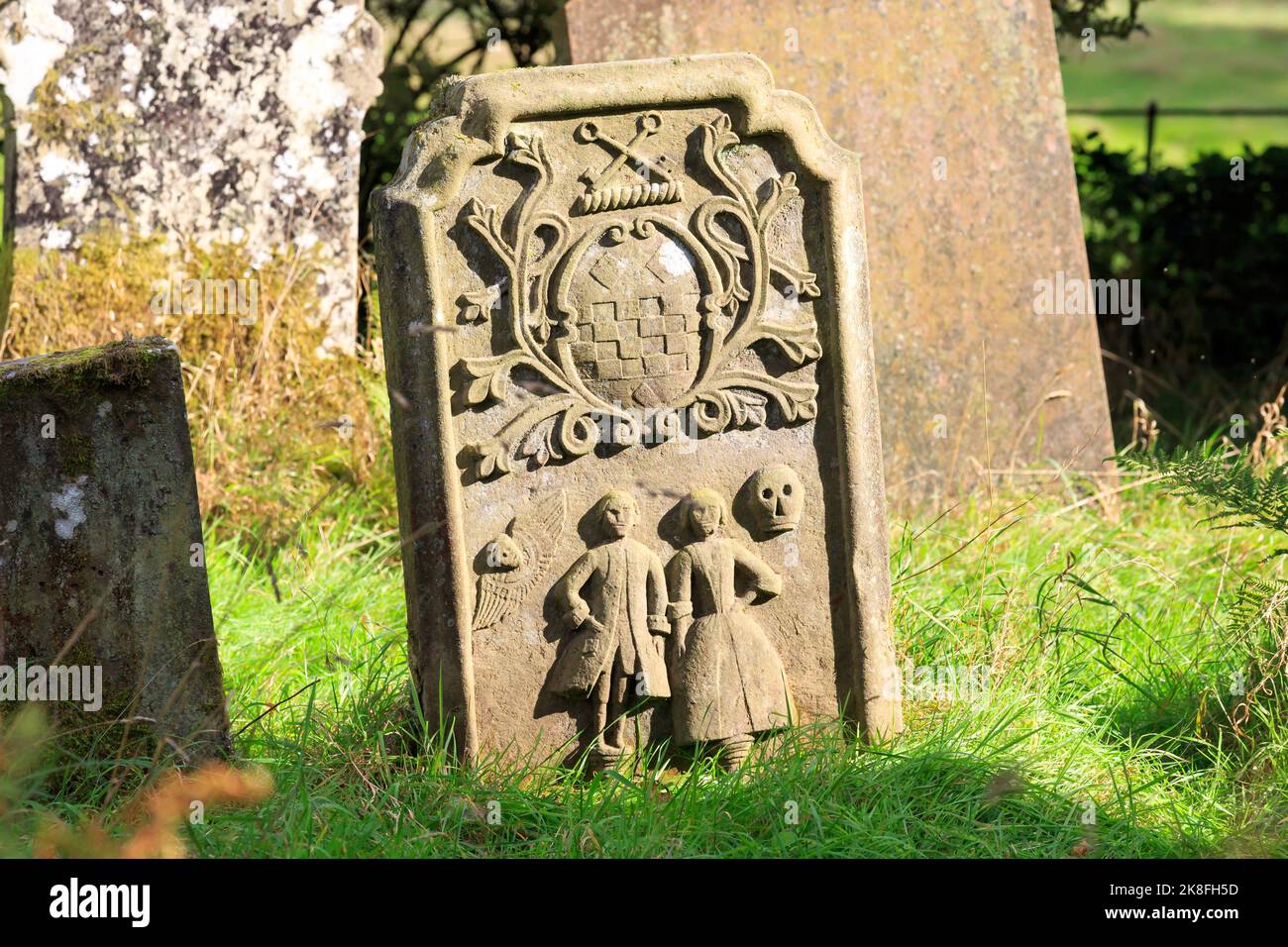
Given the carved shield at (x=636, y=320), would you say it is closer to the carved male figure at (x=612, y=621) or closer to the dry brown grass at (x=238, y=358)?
the carved male figure at (x=612, y=621)

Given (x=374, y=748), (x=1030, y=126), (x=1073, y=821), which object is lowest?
(x=1073, y=821)

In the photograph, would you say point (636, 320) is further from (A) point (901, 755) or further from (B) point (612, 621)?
(A) point (901, 755)

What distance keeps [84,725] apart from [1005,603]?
219cm

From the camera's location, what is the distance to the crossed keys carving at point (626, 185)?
3.13m

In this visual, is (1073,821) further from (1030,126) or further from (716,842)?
(1030,126)

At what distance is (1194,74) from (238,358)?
54.4 feet

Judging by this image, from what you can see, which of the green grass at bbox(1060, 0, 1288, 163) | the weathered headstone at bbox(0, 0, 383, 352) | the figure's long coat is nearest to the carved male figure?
the figure's long coat

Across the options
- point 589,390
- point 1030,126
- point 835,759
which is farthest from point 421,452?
point 1030,126

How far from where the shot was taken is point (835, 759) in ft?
10.3

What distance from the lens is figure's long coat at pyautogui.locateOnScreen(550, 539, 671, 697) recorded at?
3164 millimetres

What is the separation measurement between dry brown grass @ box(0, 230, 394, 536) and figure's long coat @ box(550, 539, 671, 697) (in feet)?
4.96

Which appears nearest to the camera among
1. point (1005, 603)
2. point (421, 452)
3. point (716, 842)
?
point (716, 842)

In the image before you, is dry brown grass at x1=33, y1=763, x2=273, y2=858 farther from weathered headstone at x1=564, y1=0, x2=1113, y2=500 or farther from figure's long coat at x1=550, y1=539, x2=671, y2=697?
weathered headstone at x1=564, y1=0, x2=1113, y2=500

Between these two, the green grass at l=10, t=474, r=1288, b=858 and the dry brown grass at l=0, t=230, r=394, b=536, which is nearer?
the green grass at l=10, t=474, r=1288, b=858
